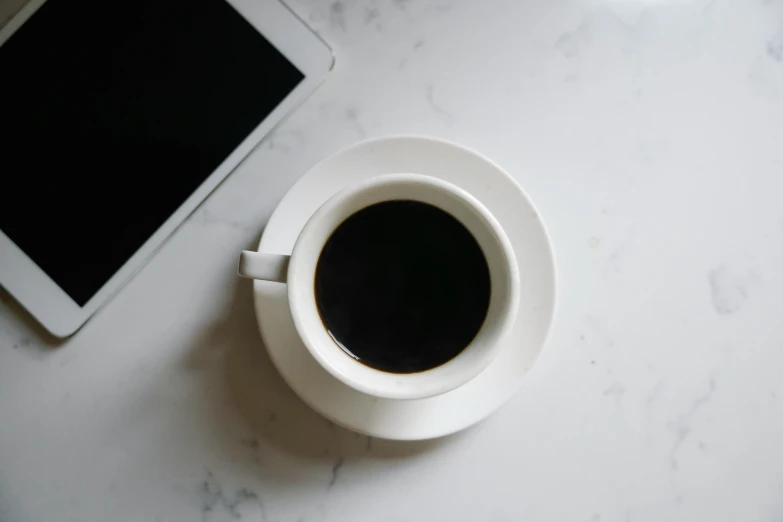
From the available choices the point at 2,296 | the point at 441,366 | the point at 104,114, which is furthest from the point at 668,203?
the point at 2,296

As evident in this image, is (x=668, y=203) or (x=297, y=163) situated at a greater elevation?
(x=668, y=203)

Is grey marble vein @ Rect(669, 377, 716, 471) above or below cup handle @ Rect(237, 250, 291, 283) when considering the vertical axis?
above

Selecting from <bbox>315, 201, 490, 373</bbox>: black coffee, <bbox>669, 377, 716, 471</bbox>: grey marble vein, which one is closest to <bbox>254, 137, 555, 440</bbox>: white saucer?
<bbox>315, 201, 490, 373</bbox>: black coffee

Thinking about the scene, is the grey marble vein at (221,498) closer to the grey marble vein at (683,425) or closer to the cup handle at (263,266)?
the cup handle at (263,266)

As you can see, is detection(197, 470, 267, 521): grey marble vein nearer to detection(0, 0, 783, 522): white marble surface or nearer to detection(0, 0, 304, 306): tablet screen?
A: detection(0, 0, 783, 522): white marble surface

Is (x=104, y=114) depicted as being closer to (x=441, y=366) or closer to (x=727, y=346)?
(x=441, y=366)

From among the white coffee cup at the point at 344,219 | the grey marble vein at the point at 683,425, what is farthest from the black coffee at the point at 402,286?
the grey marble vein at the point at 683,425

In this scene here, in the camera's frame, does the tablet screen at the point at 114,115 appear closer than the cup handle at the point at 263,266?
No
